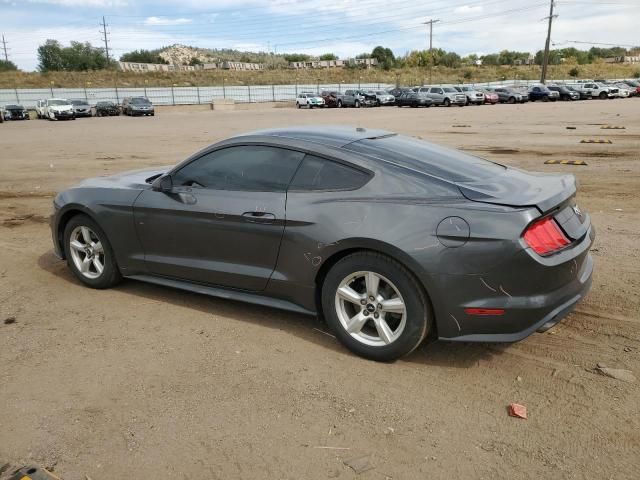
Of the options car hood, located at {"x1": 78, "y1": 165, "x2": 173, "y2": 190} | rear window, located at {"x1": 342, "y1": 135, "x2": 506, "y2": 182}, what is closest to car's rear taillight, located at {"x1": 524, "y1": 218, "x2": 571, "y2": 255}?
rear window, located at {"x1": 342, "y1": 135, "x2": 506, "y2": 182}

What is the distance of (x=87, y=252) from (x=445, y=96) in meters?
44.5

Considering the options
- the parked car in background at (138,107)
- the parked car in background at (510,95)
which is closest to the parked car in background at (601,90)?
the parked car in background at (510,95)

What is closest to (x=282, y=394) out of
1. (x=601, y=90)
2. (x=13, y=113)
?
(x=13, y=113)

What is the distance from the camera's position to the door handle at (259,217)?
4.09 metres

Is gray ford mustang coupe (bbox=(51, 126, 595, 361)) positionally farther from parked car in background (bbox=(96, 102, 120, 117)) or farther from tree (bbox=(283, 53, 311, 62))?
tree (bbox=(283, 53, 311, 62))

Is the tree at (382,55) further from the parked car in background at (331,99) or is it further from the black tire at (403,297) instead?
the black tire at (403,297)

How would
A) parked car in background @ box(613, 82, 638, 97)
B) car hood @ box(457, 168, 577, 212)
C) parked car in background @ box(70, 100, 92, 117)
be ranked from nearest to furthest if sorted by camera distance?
car hood @ box(457, 168, 577, 212) < parked car in background @ box(70, 100, 92, 117) < parked car in background @ box(613, 82, 638, 97)

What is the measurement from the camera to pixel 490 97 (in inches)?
1928

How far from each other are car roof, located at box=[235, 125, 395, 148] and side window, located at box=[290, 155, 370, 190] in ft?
0.60

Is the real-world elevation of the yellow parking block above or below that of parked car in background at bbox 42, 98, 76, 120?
below

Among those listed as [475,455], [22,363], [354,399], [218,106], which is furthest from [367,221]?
[218,106]

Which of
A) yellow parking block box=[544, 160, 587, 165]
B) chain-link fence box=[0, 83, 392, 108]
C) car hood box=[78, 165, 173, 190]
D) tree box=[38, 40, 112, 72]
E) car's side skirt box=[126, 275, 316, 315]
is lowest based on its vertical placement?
yellow parking block box=[544, 160, 587, 165]

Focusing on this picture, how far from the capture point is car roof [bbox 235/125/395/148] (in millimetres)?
4215

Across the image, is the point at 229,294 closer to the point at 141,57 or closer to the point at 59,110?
the point at 59,110
